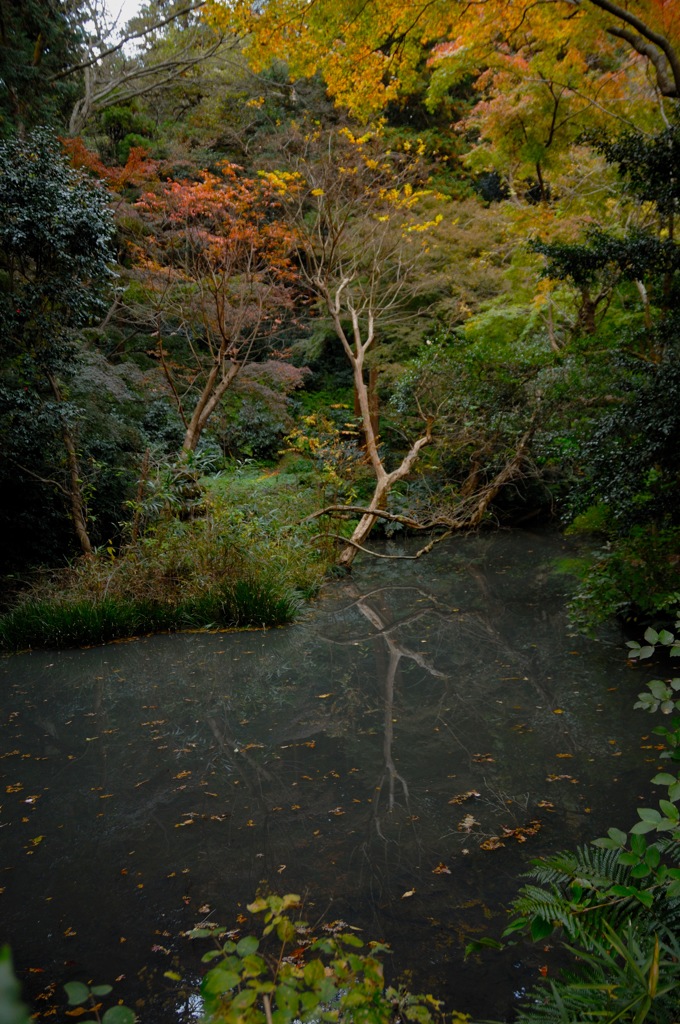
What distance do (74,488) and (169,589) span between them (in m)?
2.01

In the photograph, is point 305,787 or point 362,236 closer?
point 305,787

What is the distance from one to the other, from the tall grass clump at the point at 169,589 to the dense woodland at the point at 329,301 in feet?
0.10

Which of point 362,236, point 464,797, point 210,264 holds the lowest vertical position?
point 464,797

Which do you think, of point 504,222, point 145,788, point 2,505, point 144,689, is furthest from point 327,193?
point 145,788

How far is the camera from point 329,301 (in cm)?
1082

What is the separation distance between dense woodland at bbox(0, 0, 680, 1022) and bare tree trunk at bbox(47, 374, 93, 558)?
3cm

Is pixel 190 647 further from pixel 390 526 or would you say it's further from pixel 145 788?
pixel 390 526

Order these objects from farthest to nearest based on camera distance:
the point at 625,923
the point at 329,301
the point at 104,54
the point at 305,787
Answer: the point at 104,54 → the point at 329,301 → the point at 305,787 → the point at 625,923

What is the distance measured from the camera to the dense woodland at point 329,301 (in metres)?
4.91

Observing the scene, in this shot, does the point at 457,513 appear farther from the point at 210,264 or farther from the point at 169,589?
the point at 210,264

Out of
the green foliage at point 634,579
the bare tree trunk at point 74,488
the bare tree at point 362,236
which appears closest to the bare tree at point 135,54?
the bare tree at point 362,236

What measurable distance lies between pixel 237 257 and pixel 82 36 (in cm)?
562

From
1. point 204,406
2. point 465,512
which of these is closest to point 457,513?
point 465,512

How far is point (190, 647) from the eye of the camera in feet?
18.8
